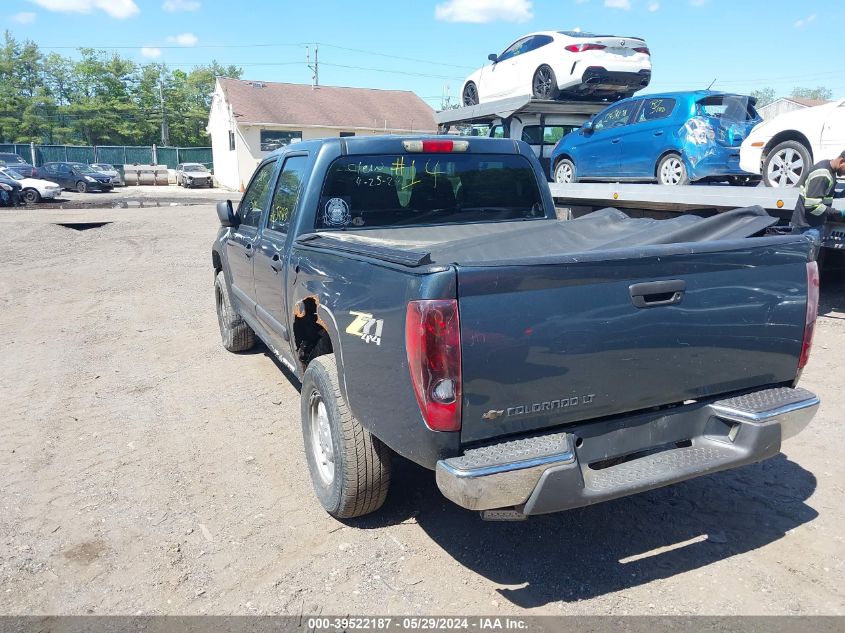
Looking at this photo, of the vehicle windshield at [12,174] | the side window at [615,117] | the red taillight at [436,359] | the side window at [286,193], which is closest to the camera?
the red taillight at [436,359]

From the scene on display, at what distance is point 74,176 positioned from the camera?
35.0 meters

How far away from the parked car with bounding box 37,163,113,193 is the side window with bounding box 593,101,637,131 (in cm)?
3149

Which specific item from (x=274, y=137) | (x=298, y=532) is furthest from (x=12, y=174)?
(x=298, y=532)

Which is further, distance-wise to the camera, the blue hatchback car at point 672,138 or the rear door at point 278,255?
the blue hatchback car at point 672,138

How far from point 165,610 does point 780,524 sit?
3.18 m

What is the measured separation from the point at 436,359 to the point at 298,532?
163cm

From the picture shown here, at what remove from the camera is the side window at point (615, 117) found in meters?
10.4

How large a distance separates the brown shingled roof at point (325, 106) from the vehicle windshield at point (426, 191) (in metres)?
38.0

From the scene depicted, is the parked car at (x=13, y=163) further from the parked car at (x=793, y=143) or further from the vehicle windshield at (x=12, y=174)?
the parked car at (x=793, y=143)

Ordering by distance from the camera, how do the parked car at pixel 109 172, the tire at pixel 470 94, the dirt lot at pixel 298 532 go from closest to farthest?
1. the dirt lot at pixel 298 532
2. the tire at pixel 470 94
3. the parked car at pixel 109 172

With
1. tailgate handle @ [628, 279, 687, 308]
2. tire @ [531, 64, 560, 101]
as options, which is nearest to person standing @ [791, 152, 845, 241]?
tailgate handle @ [628, 279, 687, 308]

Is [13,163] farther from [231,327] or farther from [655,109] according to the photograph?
[655,109]

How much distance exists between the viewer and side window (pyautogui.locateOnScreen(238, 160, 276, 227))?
208 inches

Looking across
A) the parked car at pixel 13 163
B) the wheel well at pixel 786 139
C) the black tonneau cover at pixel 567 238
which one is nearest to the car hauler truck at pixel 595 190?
the wheel well at pixel 786 139
